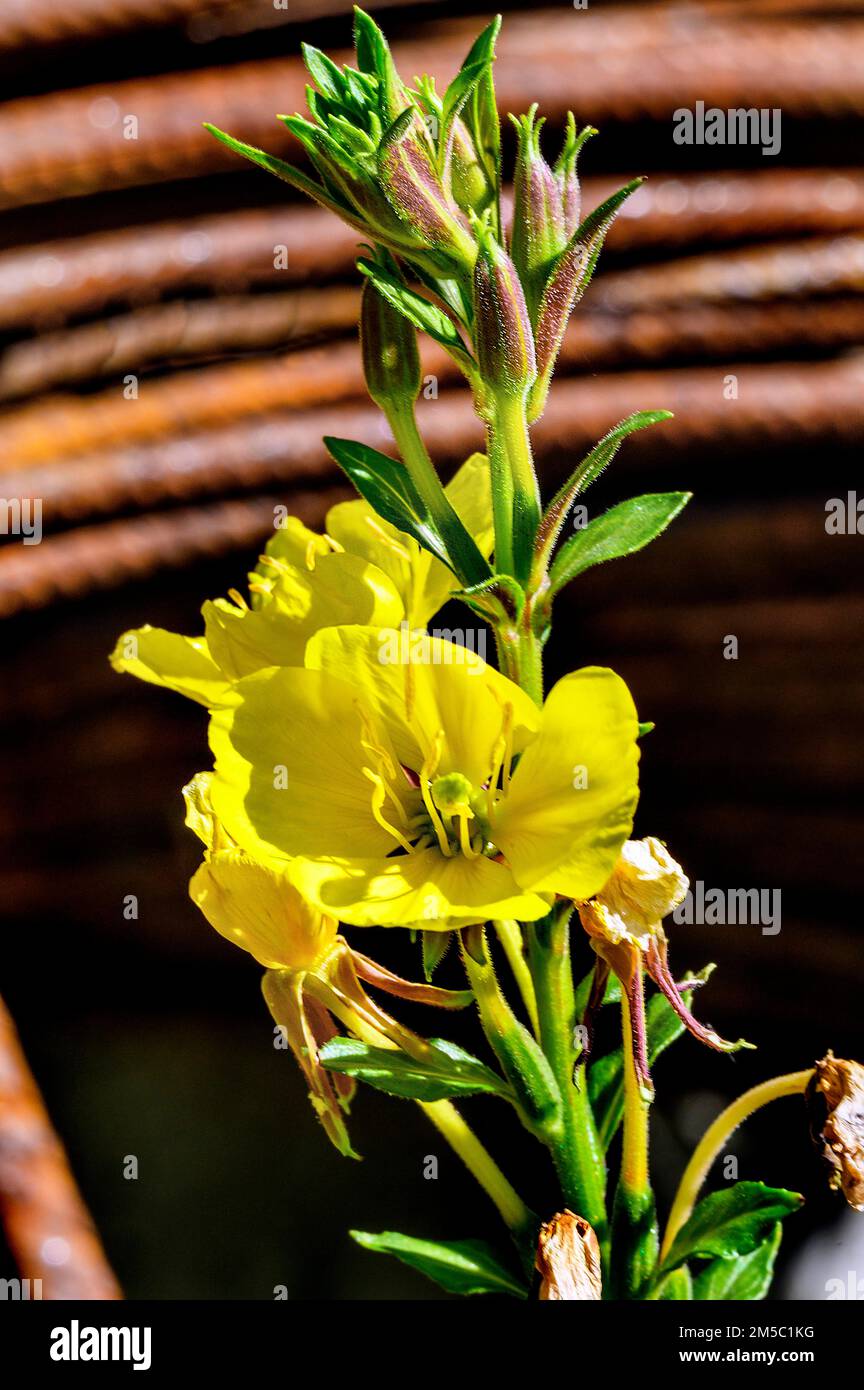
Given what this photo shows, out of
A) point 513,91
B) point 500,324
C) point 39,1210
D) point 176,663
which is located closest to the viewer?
point 500,324

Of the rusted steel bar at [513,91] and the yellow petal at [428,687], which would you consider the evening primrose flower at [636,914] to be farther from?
the rusted steel bar at [513,91]

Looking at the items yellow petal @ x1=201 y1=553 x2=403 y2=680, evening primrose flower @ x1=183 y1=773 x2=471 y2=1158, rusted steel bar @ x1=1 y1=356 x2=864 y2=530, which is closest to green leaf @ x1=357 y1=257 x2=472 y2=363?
yellow petal @ x1=201 y1=553 x2=403 y2=680

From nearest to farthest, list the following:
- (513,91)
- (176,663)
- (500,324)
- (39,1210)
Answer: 1. (500,324)
2. (176,663)
3. (39,1210)
4. (513,91)

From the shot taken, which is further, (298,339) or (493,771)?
(298,339)

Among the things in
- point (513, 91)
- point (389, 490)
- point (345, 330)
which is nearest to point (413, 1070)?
point (389, 490)

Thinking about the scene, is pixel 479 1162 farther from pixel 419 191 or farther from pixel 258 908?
pixel 419 191

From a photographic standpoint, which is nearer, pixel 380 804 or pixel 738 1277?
pixel 380 804
